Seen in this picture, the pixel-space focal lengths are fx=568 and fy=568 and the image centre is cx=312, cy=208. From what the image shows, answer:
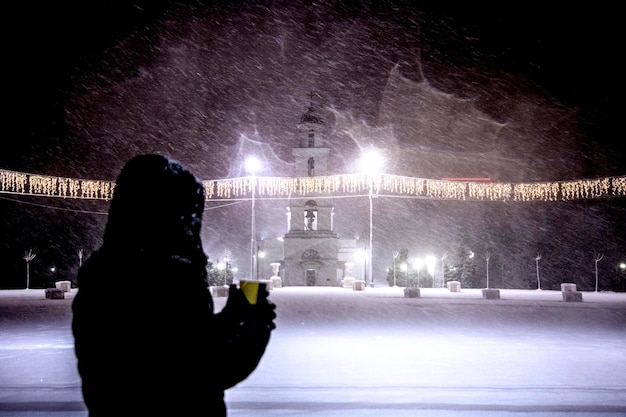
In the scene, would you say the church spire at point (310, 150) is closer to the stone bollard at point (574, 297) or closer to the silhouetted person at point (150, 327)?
the stone bollard at point (574, 297)

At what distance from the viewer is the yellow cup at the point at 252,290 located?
221cm

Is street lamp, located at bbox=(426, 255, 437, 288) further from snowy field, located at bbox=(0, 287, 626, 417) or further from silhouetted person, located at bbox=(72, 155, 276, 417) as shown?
silhouetted person, located at bbox=(72, 155, 276, 417)

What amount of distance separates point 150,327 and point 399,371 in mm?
7564

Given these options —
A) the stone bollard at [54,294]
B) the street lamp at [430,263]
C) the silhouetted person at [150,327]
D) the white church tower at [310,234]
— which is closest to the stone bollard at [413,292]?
the white church tower at [310,234]

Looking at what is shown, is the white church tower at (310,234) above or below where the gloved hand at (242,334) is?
above

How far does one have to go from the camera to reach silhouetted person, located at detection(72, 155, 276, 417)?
1988 millimetres

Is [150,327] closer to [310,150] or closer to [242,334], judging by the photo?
[242,334]

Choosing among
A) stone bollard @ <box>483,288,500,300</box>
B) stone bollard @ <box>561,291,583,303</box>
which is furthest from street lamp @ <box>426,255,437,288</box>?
stone bollard @ <box>561,291,583,303</box>

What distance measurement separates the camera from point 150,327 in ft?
6.53

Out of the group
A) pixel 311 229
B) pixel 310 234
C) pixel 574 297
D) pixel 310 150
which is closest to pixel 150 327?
pixel 574 297

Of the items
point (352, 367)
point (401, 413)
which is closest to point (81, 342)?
point (401, 413)

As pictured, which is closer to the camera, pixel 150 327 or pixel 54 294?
pixel 150 327

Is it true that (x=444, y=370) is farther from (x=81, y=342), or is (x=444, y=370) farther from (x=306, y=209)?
(x=306, y=209)

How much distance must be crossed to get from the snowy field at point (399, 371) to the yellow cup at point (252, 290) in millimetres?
284
